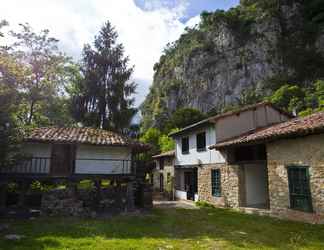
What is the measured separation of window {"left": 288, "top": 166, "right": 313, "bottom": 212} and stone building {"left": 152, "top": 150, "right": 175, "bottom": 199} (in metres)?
11.8

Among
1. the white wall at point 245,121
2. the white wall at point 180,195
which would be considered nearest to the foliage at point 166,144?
the white wall at point 180,195

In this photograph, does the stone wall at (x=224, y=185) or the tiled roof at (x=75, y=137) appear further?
the stone wall at (x=224, y=185)

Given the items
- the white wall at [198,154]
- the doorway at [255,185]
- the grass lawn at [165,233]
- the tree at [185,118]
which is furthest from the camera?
the tree at [185,118]

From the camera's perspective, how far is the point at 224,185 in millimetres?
14938

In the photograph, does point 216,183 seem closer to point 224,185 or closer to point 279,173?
point 224,185

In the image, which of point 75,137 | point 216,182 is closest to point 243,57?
point 216,182

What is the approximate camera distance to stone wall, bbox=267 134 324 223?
31.4 feet

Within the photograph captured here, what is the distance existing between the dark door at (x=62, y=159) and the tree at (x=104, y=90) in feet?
33.8

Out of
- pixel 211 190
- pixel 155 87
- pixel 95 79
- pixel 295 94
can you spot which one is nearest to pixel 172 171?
pixel 211 190

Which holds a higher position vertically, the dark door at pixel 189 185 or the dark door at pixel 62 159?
the dark door at pixel 62 159

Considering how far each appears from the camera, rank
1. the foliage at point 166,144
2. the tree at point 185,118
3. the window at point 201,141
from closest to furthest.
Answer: the window at point 201,141, the foliage at point 166,144, the tree at point 185,118

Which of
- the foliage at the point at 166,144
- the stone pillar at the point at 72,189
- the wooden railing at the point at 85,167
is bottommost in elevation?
the stone pillar at the point at 72,189

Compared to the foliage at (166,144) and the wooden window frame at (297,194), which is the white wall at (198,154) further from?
the foliage at (166,144)

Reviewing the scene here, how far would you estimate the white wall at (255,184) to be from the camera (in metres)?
14.3
